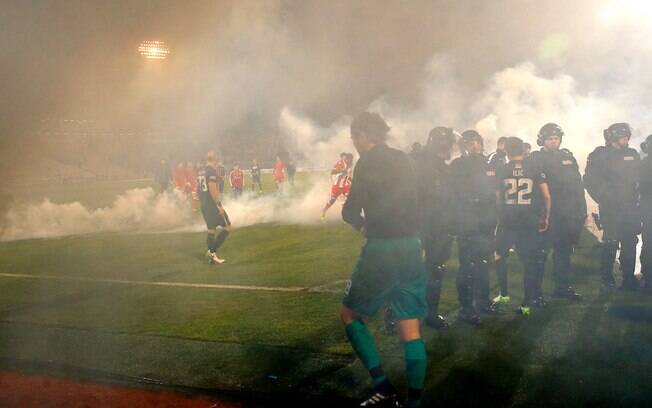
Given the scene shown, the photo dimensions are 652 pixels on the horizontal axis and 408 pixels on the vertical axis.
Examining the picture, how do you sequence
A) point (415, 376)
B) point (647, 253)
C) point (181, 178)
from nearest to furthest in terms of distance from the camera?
point (415, 376) → point (647, 253) → point (181, 178)

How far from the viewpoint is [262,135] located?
39750mm

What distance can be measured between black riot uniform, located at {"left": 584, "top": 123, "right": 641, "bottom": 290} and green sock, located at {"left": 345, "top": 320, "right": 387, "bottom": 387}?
14.1 ft

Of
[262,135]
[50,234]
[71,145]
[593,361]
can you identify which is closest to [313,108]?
[50,234]

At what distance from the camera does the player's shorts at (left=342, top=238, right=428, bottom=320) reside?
373 centimetres

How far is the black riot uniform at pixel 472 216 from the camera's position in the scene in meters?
5.63

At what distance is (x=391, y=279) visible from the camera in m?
3.74

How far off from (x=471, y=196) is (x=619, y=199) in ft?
7.84

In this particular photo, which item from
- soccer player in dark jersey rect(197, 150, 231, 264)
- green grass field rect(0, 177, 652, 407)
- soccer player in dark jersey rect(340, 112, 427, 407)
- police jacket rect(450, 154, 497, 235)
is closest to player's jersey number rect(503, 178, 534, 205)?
police jacket rect(450, 154, 497, 235)

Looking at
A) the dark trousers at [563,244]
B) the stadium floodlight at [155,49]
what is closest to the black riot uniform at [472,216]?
the dark trousers at [563,244]

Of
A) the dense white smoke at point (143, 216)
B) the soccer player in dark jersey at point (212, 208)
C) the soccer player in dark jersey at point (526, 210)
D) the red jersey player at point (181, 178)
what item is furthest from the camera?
the red jersey player at point (181, 178)

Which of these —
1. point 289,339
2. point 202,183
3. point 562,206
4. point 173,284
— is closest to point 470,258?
point 562,206

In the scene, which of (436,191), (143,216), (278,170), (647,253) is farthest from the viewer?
(278,170)

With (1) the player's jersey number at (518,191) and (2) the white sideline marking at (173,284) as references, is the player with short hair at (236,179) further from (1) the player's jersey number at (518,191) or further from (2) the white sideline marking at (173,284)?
(1) the player's jersey number at (518,191)

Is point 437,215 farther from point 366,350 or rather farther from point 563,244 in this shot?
point 366,350
